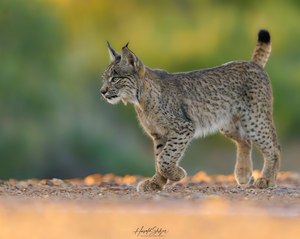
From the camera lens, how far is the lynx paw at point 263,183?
34.4ft

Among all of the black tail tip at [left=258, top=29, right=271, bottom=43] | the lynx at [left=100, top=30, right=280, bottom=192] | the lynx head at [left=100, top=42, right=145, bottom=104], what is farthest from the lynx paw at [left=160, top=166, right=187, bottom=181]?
the black tail tip at [left=258, top=29, right=271, bottom=43]

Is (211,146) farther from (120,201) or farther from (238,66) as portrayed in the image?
(120,201)

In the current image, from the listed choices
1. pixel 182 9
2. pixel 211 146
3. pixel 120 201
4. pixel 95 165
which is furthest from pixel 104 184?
pixel 182 9

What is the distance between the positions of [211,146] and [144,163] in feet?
8.65

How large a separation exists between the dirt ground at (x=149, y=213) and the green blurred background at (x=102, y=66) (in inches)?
358

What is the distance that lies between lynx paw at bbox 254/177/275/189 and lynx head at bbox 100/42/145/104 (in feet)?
4.49

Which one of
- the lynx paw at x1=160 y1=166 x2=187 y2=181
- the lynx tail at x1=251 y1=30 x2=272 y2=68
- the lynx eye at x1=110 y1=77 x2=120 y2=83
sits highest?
the lynx tail at x1=251 y1=30 x2=272 y2=68

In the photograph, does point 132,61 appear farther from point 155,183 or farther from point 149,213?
point 149,213

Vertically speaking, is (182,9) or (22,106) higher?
(182,9)

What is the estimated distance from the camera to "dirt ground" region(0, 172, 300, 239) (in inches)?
252

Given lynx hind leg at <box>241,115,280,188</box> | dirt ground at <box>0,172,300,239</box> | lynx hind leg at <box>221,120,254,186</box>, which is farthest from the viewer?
lynx hind leg at <box>221,120,254,186</box>

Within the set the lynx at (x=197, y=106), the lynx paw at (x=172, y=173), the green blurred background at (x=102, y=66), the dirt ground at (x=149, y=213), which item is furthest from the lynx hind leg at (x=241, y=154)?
the green blurred background at (x=102, y=66)

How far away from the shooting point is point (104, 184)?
10875 mm

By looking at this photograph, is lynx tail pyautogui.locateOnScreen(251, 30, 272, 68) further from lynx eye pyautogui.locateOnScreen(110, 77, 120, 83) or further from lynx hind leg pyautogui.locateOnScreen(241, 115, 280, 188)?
lynx eye pyautogui.locateOnScreen(110, 77, 120, 83)
